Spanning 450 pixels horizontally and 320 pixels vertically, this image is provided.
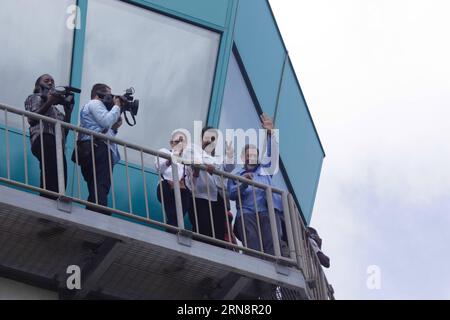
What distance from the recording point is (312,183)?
74.8ft

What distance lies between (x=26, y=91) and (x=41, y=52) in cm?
63

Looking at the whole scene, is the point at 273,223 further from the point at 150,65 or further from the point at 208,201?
the point at 150,65

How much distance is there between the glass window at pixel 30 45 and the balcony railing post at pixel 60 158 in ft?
7.79

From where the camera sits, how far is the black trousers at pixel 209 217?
16531 millimetres

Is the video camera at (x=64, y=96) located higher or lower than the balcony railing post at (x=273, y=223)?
higher

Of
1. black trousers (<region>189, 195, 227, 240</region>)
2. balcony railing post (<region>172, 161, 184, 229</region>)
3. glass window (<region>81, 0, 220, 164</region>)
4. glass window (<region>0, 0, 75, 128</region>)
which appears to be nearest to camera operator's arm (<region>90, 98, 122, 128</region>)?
balcony railing post (<region>172, 161, 184, 229</region>)

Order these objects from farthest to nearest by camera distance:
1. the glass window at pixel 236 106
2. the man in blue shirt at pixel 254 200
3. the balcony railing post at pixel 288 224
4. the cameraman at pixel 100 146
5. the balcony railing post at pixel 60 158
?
the glass window at pixel 236 106, the man in blue shirt at pixel 254 200, the balcony railing post at pixel 288 224, the cameraman at pixel 100 146, the balcony railing post at pixel 60 158

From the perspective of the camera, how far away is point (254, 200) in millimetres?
16500

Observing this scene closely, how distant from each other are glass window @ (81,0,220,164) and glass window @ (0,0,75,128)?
1.00 ft

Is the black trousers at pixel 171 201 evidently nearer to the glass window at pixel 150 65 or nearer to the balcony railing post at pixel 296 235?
the balcony railing post at pixel 296 235

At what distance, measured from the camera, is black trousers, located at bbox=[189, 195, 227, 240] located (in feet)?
54.2

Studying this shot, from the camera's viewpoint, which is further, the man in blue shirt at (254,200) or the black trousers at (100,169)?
the man in blue shirt at (254,200)

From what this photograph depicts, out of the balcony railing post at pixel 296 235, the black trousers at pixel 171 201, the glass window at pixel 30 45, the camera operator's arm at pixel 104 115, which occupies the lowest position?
the balcony railing post at pixel 296 235

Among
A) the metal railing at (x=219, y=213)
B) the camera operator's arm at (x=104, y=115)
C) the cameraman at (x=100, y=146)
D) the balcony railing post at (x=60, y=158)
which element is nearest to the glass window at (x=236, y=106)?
the metal railing at (x=219, y=213)
